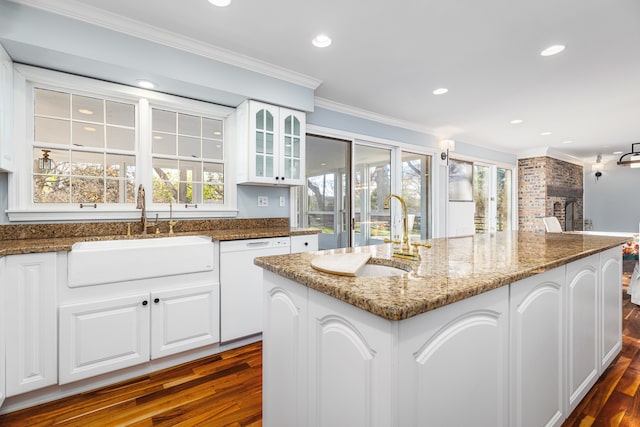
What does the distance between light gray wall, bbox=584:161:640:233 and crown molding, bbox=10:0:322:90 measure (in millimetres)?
9080

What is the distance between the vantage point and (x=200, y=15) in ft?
6.49

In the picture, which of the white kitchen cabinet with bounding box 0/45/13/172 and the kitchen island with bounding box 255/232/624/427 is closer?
the kitchen island with bounding box 255/232/624/427

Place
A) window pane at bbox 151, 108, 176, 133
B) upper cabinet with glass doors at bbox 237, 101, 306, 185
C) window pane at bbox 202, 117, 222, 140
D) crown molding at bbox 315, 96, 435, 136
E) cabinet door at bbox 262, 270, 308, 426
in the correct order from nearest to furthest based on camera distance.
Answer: cabinet door at bbox 262, 270, 308, 426 < window pane at bbox 151, 108, 176, 133 < upper cabinet with glass doors at bbox 237, 101, 306, 185 < window pane at bbox 202, 117, 222, 140 < crown molding at bbox 315, 96, 435, 136

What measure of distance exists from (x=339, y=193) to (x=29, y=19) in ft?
9.91

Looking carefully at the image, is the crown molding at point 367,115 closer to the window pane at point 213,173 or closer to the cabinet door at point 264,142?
the cabinet door at point 264,142

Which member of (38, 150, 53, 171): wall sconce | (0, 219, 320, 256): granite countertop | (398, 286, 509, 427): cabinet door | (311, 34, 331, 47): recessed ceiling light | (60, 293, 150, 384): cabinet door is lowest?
(60, 293, 150, 384): cabinet door

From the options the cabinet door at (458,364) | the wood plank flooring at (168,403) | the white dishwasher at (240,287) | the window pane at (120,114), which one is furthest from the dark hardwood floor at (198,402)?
the window pane at (120,114)

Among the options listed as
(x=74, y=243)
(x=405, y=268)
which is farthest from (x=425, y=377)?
(x=74, y=243)

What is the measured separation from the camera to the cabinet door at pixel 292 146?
2.90 meters

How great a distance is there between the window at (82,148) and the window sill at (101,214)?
134mm

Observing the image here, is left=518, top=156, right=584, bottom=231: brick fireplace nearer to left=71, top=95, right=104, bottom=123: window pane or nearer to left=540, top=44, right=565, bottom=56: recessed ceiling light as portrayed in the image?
left=540, top=44, right=565, bottom=56: recessed ceiling light

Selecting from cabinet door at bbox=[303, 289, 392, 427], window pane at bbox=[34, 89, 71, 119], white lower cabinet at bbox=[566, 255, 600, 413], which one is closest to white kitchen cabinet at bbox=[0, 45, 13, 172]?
window pane at bbox=[34, 89, 71, 119]

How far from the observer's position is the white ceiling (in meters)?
1.92

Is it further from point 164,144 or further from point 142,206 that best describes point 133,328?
point 164,144
